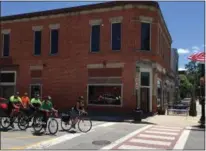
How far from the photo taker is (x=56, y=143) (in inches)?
490

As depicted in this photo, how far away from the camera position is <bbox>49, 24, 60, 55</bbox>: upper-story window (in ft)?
93.7

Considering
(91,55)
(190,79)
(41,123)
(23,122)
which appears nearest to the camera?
(41,123)

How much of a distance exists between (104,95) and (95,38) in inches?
184

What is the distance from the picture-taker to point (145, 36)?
2598 centimetres

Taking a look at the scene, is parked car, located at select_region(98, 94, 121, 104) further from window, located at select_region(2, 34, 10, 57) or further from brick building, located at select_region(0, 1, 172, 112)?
window, located at select_region(2, 34, 10, 57)

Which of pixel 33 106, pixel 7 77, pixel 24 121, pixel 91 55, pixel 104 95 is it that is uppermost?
pixel 91 55

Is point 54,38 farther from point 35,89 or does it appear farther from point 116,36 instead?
point 116,36

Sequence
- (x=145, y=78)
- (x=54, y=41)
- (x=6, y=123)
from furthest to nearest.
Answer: (x=54, y=41) → (x=145, y=78) → (x=6, y=123)

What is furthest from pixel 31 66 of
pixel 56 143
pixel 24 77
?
pixel 56 143

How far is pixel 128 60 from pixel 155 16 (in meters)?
4.13

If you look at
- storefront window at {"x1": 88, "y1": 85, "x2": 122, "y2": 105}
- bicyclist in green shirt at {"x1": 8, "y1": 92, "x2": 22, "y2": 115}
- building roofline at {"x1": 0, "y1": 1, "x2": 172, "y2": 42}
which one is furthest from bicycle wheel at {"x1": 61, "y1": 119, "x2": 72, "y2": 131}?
building roofline at {"x1": 0, "y1": 1, "x2": 172, "y2": 42}

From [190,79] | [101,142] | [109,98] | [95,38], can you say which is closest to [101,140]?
[101,142]

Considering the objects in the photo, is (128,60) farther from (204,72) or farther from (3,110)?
(3,110)

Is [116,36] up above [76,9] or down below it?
below
